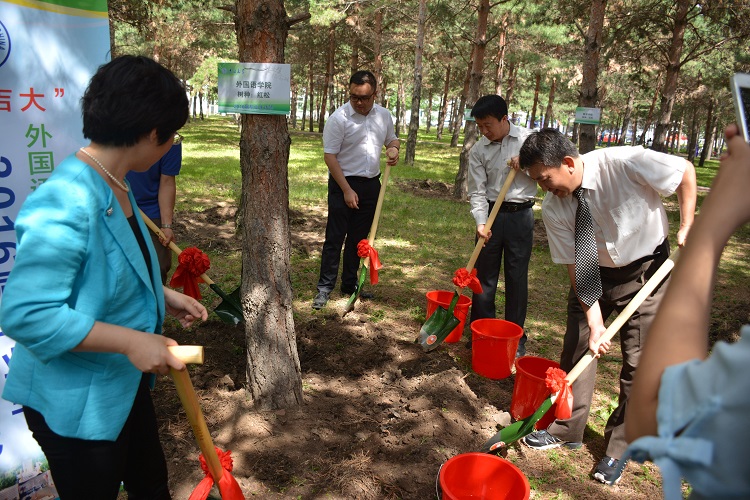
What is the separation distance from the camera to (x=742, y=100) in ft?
3.09

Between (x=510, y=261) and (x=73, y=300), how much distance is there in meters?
3.19

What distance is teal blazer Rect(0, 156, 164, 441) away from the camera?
1.18m

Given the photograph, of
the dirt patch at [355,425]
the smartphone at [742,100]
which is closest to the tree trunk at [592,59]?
the dirt patch at [355,425]

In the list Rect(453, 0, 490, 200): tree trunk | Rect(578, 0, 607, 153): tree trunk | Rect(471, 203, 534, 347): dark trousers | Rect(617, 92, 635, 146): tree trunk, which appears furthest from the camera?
Rect(617, 92, 635, 146): tree trunk

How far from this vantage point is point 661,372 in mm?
796

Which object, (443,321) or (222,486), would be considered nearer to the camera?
(222,486)

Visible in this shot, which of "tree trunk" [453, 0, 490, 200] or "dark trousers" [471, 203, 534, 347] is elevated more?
"tree trunk" [453, 0, 490, 200]

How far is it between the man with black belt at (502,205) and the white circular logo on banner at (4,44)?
278 centimetres

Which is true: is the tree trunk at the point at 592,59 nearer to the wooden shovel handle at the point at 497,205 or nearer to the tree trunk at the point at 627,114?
the wooden shovel handle at the point at 497,205

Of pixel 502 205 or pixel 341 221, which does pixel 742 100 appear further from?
pixel 341 221

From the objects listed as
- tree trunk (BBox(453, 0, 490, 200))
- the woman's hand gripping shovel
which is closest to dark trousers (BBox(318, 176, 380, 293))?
the woman's hand gripping shovel

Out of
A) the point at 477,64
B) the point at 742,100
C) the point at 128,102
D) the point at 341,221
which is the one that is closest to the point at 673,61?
the point at 477,64

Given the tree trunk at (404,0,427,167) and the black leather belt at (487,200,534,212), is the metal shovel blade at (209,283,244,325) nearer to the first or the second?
the black leather belt at (487,200,534,212)

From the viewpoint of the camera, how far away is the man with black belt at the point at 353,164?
4.50m
